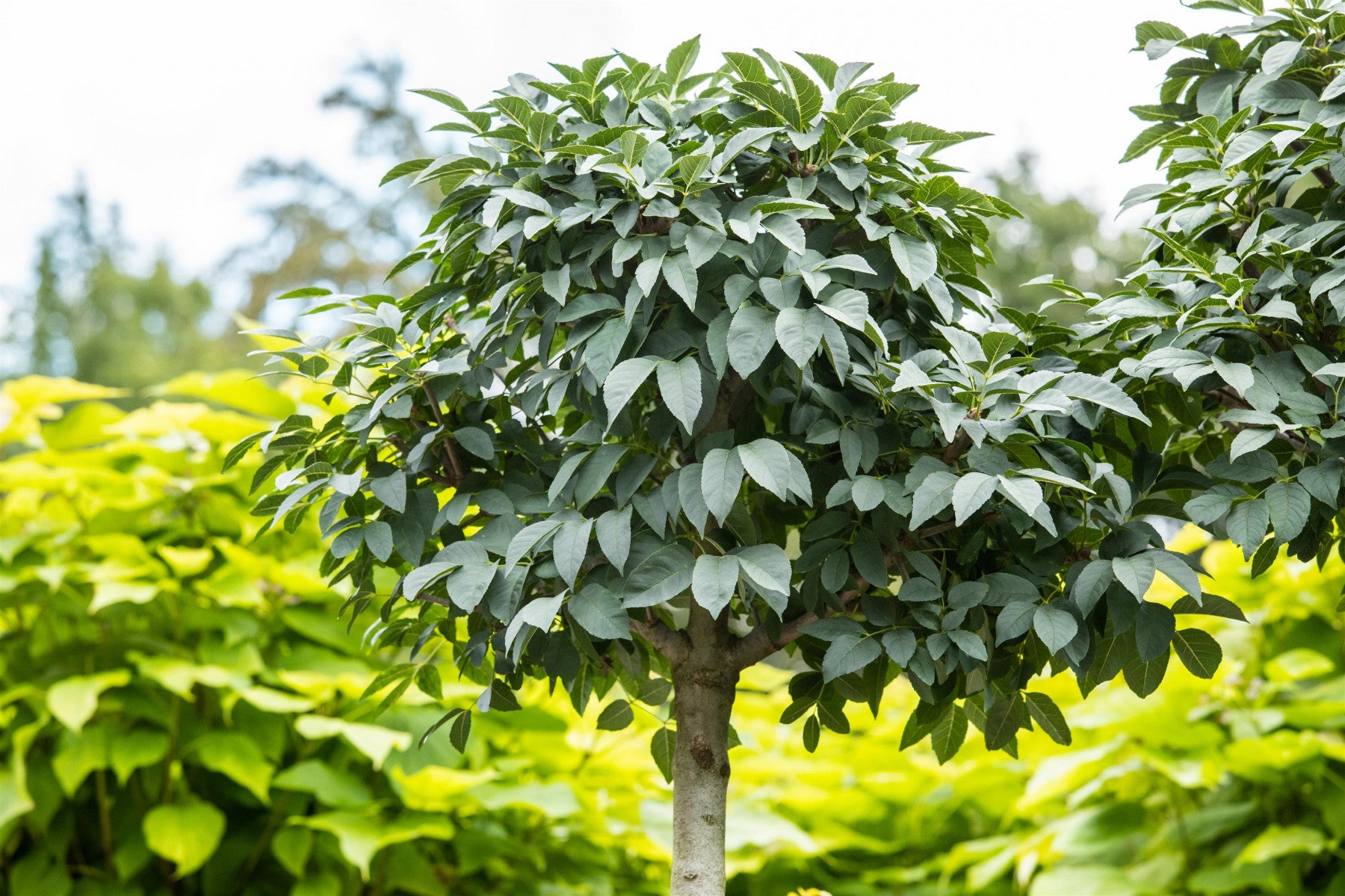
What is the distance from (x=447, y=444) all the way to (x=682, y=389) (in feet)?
1.09

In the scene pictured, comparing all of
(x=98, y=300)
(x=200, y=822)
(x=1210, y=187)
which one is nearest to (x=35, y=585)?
(x=200, y=822)

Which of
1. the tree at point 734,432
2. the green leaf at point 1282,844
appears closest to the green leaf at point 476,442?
the tree at point 734,432

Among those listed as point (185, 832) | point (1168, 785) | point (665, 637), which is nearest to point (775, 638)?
point (665, 637)

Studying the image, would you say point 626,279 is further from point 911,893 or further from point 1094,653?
point 911,893

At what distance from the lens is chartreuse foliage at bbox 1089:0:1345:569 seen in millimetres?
928

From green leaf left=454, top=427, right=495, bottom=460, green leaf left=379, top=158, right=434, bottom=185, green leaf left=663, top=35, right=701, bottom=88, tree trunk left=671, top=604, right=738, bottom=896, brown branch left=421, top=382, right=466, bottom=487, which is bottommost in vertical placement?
tree trunk left=671, top=604, right=738, bottom=896

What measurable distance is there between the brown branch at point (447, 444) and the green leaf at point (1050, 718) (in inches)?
24.6

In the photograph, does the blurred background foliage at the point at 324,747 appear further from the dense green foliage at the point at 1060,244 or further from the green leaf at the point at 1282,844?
the dense green foliage at the point at 1060,244

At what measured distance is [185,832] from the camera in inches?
79.3

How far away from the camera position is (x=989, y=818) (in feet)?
9.84

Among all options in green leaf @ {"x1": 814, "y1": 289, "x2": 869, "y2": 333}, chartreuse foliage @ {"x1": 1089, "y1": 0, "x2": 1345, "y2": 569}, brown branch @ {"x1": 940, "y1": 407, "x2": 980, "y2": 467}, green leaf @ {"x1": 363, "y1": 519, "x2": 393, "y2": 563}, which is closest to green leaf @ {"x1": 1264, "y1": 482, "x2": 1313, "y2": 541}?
chartreuse foliage @ {"x1": 1089, "y1": 0, "x2": 1345, "y2": 569}

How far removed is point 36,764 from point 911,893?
6.70ft

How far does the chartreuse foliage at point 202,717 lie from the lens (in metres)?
2.06

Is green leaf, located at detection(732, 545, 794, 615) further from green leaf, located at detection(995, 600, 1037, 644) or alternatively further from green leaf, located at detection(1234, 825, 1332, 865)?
green leaf, located at detection(1234, 825, 1332, 865)
